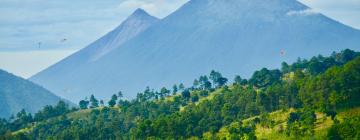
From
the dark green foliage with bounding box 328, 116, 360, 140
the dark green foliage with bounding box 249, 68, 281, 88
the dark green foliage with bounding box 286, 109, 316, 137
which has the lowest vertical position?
the dark green foliage with bounding box 328, 116, 360, 140

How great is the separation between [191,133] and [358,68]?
125ft

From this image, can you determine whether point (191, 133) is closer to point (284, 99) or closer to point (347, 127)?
point (284, 99)

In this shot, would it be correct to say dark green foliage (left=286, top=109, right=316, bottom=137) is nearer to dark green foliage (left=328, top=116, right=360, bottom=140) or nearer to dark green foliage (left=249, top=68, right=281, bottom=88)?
dark green foliage (left=328, top=116, right=360, bottom=140)

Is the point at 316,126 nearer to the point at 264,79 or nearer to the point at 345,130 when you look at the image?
the point at 345,130

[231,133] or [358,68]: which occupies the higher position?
[358,68]

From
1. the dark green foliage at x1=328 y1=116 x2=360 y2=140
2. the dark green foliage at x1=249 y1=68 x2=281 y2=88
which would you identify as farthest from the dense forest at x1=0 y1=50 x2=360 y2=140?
the dark green foliage at x1=249 y1=68 x2=281 y2=88

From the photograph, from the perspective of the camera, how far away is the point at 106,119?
197750mm

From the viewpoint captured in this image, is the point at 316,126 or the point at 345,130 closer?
the point at 345,130

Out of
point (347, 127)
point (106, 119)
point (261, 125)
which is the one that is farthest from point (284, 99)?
point (106, 119)

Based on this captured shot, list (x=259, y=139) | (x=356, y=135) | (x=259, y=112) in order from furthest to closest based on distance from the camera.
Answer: (x=259, y=112)
(x=259, y=139)
(x=356, y=135)

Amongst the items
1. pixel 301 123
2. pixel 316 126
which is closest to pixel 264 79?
pixel 301 123

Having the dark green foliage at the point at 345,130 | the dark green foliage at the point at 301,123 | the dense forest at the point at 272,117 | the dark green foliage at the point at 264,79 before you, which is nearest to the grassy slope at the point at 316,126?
the dense forest at the point at 272,117

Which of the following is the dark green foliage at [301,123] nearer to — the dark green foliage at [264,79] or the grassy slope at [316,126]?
the grassy slope at [316,126]

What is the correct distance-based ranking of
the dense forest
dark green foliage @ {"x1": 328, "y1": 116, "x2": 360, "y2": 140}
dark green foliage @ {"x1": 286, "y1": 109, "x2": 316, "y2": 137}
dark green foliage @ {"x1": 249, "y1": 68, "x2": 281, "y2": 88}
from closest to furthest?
dark green foliage @ {"x1": 328, "y1": 116, "x2": 360, "y2": 140}
dark green foliage @ {"x1": 286, "y1": 109, "x2": 316, "y2": 137}
the dense forest
dark green foliage @ {"x1": 249, "y1": 68, "x2": 281, "y2": 88}
